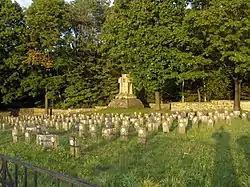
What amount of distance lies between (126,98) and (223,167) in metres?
23.7

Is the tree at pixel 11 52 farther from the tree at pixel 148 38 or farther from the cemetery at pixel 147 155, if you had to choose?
the cemetery at pixel 147 155

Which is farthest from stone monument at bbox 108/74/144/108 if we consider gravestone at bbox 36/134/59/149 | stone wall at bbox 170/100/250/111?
gravestone at bbox 36/134/59/149

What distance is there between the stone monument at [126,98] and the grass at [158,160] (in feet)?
57.4

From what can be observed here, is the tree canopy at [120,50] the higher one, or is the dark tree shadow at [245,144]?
the tree canopy at [120,50]

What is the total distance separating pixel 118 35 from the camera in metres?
30.7

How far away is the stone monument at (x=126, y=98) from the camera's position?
103ft

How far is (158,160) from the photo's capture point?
377 inches

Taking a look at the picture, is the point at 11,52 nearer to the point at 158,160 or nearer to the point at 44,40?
the point at 44,40

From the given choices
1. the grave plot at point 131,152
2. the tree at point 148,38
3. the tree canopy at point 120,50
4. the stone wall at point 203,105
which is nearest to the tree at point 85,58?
the tree canopy at point 120,50

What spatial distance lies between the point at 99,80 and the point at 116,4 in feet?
28.1

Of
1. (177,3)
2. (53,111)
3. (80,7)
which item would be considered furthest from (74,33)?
(177,3)

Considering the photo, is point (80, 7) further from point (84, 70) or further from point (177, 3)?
point (177, 3)

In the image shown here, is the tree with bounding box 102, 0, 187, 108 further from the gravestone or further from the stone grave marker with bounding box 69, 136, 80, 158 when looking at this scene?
the stone grave marker with bounding box 69, 136, 80, 158

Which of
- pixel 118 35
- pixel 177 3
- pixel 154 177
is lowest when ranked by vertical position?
pixel 154 177
